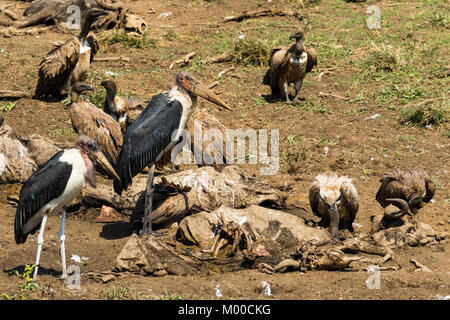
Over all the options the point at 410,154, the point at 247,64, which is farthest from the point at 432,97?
the point at 247,64

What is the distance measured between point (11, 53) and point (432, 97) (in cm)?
811

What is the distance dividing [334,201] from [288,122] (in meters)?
3.92

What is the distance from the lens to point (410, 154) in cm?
970

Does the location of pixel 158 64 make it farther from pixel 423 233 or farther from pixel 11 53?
pixel 423 233

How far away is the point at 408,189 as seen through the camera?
25.1 feet

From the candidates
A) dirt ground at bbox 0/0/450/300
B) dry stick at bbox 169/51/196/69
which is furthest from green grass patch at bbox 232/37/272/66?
dry stick at bbox 169/51/196/69

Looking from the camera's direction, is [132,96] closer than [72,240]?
No

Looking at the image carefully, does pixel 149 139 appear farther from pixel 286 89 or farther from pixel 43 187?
pixel 286 89

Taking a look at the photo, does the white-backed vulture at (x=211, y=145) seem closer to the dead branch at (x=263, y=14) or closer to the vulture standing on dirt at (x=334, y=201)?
the vulture standing on dirt at (x=334, y=201)

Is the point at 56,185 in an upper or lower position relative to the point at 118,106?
lower

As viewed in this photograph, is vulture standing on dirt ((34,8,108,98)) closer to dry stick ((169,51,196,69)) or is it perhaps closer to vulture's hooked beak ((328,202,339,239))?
dry stick ((169,51,196,69))

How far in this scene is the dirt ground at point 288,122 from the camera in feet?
19.2

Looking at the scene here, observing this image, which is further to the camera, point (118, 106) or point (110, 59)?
point (110, 59)

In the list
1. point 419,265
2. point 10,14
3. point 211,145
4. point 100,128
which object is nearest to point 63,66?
point 100,128
